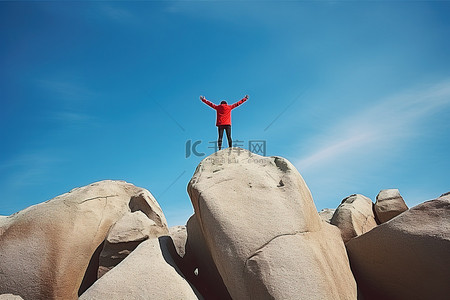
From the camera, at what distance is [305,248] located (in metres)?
5.47

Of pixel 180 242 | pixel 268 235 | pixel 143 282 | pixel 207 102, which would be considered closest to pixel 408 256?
pixel 268 235

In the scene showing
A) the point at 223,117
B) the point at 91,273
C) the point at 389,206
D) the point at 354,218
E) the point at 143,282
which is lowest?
the point at 143,282

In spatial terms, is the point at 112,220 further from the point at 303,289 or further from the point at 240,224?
the point at 303,289

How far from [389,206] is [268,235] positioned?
4681 mm

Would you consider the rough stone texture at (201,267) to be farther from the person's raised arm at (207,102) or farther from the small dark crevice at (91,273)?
the person's raised arm at (207,102)

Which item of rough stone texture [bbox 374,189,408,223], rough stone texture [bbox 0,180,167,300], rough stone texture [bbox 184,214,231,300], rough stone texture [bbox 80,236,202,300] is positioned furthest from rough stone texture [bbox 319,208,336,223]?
rough stone texture [bbox 80,236,202,300]

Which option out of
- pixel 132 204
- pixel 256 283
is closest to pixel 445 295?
pixel 256 283

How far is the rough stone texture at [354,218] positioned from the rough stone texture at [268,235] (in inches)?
53.0

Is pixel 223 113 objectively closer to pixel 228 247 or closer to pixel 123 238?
pixel 123 238

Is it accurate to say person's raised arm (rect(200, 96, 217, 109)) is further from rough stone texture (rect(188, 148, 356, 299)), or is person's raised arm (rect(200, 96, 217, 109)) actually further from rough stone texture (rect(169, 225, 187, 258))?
rough stone texture (rect(188, 148, 356, 299))

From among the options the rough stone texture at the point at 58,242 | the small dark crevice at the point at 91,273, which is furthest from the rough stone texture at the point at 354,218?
the small dark crevice at the point at 91,273

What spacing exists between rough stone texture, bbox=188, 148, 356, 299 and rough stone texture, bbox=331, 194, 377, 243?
1.35 metres

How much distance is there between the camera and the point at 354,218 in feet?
27.1

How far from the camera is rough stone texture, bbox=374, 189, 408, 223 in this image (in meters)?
8.84
